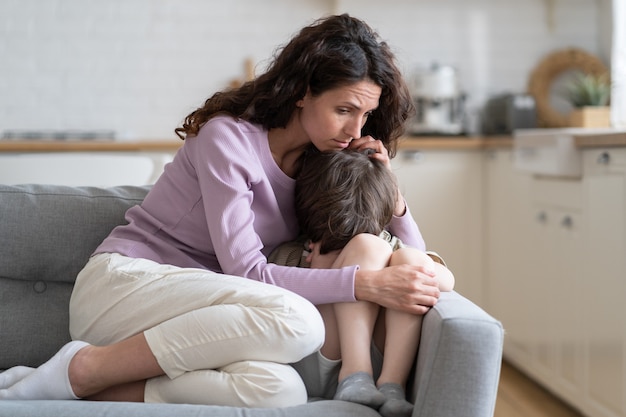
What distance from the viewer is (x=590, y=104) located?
4.09 m

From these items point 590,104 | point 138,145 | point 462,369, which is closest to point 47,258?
point 462,369

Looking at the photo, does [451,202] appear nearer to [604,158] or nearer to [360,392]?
[604,158]

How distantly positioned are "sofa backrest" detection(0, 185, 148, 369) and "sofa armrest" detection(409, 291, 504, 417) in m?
0.94

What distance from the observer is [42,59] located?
478cm

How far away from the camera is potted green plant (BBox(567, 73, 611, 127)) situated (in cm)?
400

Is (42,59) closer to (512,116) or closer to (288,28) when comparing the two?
(288,28)

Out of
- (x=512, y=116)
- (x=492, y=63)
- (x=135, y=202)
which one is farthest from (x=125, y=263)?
(x=492, y=63)

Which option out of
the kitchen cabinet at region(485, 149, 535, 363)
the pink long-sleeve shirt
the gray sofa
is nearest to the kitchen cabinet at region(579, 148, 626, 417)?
the kitchen cabinet at region(485, 149, 535, 363)

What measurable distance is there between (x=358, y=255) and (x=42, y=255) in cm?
79

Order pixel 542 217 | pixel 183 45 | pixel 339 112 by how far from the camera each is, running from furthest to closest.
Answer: pixel 183 45 < pixel 542 217 < pixel 339 112

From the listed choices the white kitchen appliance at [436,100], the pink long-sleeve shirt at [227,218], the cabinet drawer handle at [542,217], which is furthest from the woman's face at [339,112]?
the white kitchen appliance at [436,100]

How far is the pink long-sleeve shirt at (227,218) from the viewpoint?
182 centimetres

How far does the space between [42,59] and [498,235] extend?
269cm

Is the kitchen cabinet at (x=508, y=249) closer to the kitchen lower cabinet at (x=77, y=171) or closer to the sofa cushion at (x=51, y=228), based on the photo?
the kitchen lower cabinet at (x=77, y=171)
